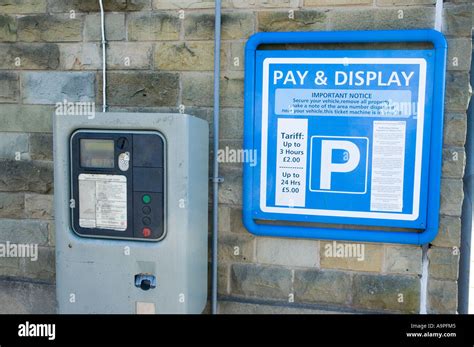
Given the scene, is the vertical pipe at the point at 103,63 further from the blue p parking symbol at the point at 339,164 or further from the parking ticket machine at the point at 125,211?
the blue p parking symbol at the point at 339,164

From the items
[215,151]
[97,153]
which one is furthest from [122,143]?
[215,151]

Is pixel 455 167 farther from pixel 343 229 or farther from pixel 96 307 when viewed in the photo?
pixel 96 307

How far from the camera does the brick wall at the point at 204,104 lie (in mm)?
2109

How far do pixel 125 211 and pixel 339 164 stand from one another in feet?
3.67

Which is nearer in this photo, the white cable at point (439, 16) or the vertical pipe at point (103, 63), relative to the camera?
the white cable at point (439, 16)

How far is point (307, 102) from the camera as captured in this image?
216cm

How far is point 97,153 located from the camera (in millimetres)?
1862

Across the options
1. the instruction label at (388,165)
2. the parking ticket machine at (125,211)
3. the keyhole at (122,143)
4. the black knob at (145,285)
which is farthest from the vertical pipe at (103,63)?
the instruction label at (388,165)

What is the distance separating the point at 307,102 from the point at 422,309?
126cm

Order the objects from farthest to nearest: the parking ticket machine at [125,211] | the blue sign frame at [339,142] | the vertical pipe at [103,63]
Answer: the vertical pipe at [103,63] → the blue sign frame at [339,142] → the parking ticket machine at [125,211]

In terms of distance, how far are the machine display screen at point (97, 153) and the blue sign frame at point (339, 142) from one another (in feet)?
2.43

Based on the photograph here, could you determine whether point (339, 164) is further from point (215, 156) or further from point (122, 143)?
point (122, 143)

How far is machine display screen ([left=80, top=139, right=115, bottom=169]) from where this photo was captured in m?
1.85

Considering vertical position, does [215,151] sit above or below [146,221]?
above
